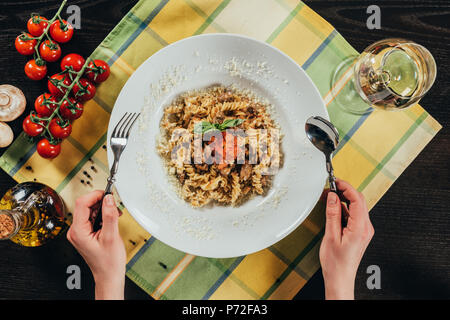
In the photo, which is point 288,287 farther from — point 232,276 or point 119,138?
point 119,138

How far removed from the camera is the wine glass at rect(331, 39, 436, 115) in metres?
1.64

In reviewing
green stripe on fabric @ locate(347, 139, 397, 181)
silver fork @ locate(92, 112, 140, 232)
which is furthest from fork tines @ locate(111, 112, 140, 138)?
green stripe on fabric @ locate(347, 139, 397, 181)

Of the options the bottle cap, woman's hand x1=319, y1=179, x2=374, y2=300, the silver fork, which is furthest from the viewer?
woman's hand x1=319, y1=179, x2=374, y2=300

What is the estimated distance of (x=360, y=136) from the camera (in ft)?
6.03

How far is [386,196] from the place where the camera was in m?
1.91

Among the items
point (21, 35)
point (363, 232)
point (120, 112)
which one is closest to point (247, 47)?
point (120, 112)

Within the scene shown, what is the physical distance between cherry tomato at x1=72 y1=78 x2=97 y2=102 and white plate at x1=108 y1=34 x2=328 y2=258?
259mm

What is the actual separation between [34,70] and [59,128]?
382mm

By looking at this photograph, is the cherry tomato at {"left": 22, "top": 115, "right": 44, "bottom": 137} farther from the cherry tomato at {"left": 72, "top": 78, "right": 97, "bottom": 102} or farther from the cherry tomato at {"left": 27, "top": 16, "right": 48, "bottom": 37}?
the cherry tomato at {"left": 27, "top": 16, "right": 48, "bottom": 37}

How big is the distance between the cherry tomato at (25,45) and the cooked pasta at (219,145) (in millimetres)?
872

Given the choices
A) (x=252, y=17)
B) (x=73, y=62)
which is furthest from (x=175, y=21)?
(x=73, y=62)

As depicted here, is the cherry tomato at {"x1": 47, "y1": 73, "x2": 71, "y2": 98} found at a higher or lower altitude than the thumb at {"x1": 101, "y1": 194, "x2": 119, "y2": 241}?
higher

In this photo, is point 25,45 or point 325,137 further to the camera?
point 25,45

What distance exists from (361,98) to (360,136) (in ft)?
0.71
